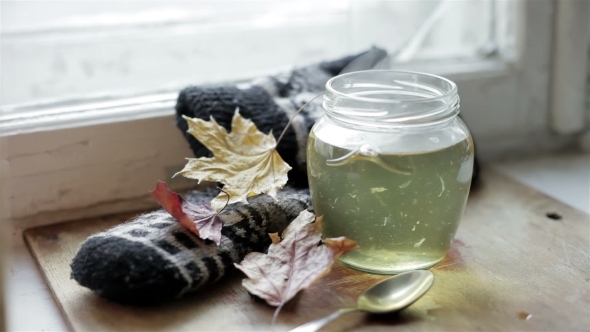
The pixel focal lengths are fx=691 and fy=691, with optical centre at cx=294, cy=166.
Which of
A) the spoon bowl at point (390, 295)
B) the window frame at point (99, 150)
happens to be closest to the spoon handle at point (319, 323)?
the spoon bowl at point (390, 295)

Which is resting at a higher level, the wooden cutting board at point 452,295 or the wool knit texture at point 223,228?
the wool knit texture at point 223,228

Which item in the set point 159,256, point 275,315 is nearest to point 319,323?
point 275,315

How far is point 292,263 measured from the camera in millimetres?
565

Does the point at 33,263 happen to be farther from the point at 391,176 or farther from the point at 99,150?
the point at 391,176

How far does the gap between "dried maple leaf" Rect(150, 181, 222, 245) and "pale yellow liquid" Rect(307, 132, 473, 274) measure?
0.09 m

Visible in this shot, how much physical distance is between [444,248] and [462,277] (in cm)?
3

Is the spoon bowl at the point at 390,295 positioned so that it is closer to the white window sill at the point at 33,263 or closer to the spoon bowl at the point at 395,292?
the spoon bowl at the point at 395,292

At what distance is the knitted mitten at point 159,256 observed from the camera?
0.53 meters

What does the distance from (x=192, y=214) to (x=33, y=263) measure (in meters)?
0.19

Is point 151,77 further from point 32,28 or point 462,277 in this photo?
point 462,277

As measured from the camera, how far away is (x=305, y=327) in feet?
1.69

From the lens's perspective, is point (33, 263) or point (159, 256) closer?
point (159, 256)

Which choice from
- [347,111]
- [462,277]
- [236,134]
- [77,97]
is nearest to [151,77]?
[77,97]

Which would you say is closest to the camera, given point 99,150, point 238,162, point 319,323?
point 319,323
